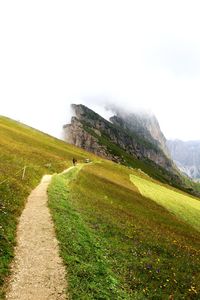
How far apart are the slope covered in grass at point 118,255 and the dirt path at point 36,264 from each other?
0.66m

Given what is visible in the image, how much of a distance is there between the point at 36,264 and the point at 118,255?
276 inches

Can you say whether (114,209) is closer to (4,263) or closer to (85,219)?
(85,219)

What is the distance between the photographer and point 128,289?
20.7 meters

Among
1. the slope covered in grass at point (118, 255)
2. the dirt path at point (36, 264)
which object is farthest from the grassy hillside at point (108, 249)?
the dirt path at point (36, 264)

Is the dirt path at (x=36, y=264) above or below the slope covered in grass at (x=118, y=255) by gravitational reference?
below

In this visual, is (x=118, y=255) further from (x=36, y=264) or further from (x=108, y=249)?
(x=36, y=264)

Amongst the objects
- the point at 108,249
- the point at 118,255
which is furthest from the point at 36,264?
the point at 108,249

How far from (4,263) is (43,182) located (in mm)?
31982

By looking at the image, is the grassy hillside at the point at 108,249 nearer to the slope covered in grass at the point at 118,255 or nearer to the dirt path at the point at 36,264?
the slope covered in grass at the point at 118,255

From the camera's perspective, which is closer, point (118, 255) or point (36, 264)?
point (36, 264)

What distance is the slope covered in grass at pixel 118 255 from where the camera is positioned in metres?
20.4

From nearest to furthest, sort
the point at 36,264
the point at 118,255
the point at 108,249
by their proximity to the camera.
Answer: the point at 36,264 → the point at 118,255 → the point at 108,249

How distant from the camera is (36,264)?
2053cm

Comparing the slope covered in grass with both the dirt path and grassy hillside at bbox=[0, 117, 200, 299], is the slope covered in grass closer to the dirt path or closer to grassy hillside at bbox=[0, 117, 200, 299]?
grassy hillside at bbox=[0, 117, 200, 299]
